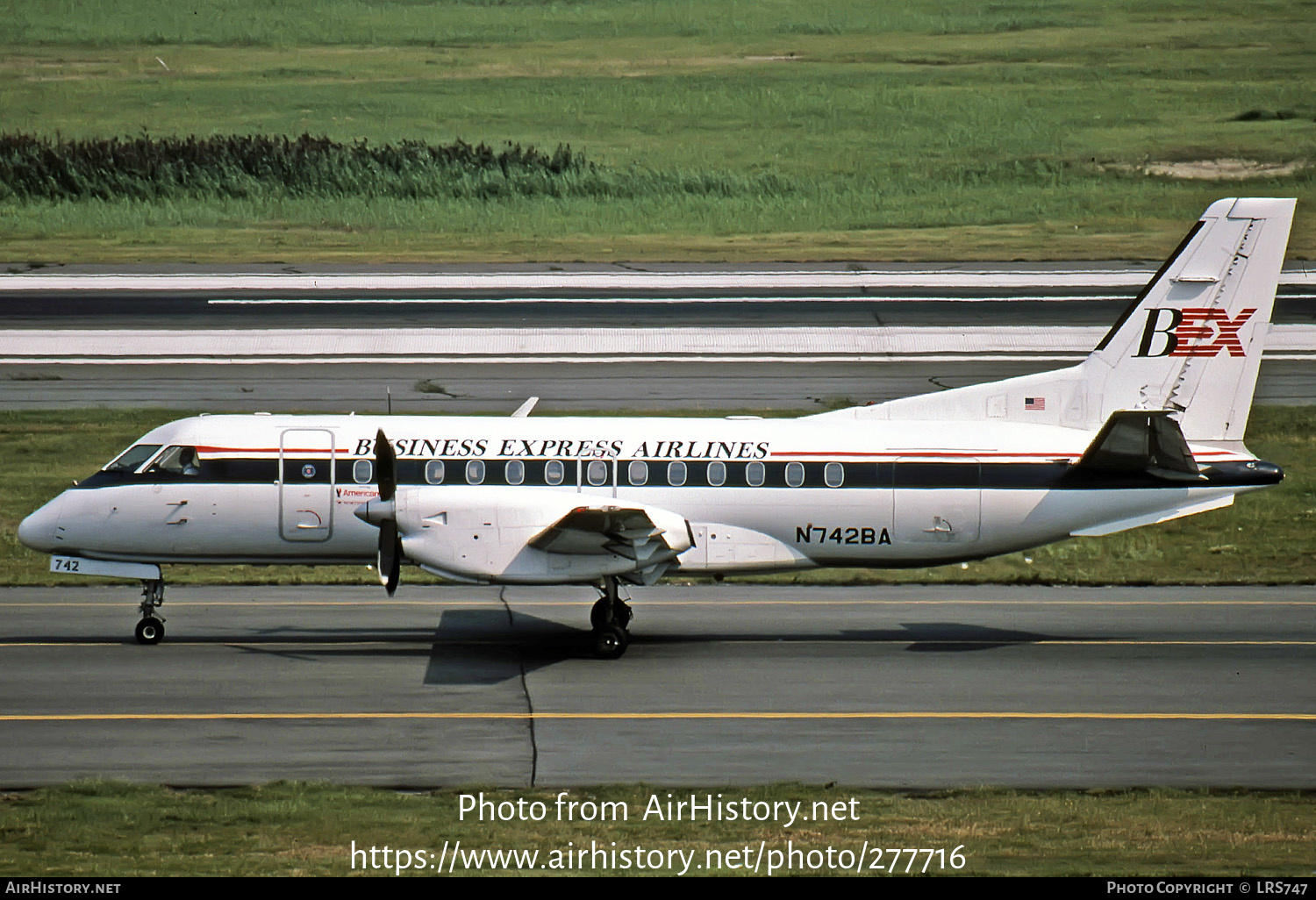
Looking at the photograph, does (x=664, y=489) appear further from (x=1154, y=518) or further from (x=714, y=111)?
(x=714, y=111)

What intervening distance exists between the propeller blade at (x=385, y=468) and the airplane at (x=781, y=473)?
2.38 ft

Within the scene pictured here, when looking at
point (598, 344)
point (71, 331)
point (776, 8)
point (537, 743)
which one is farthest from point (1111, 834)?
point (776, 8)

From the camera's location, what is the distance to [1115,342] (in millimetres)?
23422

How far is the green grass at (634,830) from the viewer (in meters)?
14.3

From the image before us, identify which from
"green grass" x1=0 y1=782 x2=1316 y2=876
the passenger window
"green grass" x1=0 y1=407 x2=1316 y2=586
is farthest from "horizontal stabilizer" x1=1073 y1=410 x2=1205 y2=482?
"green grass" x1=0 y1=782 x2=1316 y2=876

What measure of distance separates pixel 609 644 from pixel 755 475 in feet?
10.6

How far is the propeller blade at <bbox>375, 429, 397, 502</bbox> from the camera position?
21706 millimetres

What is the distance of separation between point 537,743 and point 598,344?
25.9m

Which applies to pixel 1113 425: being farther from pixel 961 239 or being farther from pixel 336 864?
pixel 961 239

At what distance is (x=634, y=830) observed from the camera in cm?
1534

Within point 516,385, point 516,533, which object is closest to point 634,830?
point 516,533

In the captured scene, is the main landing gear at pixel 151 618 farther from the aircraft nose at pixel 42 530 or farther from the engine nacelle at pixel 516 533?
the engine nacelle at pixel 516 533

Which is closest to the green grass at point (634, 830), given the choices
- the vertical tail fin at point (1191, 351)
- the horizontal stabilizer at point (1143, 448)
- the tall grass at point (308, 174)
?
the horizontal stabilizer at point (1143, 448)

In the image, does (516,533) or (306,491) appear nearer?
(516,533)
